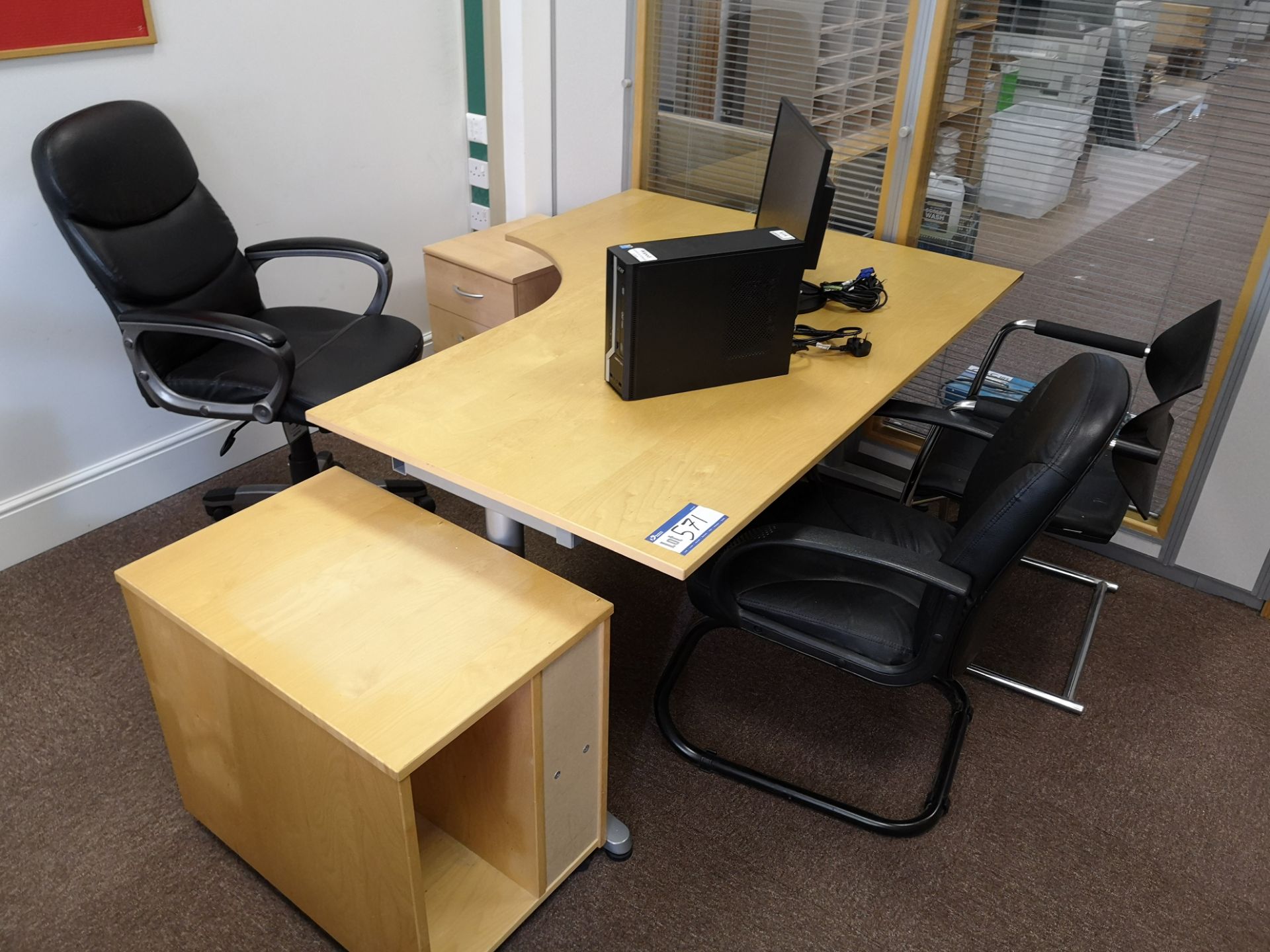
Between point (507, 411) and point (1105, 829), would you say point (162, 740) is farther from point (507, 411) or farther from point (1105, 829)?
point (1105, 829)

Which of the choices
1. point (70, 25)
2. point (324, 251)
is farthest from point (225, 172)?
point (70, 25)

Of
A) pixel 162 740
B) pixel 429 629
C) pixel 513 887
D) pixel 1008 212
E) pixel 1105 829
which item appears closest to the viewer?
pixel 429 629

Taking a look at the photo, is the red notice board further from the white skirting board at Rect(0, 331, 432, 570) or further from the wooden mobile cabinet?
the wooden mobile cabinet

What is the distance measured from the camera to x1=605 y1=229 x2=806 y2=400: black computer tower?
73.7 inches

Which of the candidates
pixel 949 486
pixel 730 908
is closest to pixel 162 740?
pixel 730 908

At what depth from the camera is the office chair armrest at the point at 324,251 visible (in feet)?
8.85

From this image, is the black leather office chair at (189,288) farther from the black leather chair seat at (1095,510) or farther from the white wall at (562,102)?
the black leather chair seat at (1095,510)

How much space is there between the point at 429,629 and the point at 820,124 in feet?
6.61

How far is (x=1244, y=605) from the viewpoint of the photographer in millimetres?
2723

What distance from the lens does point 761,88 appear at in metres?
3.00

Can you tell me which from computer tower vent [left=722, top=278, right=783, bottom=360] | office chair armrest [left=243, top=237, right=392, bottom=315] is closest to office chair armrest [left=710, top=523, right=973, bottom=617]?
computer tower vent [left=722, top=278, right=783, bottom=360]

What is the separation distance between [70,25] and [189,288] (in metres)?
0.64

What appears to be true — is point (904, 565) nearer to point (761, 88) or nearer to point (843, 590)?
point (843, 590)

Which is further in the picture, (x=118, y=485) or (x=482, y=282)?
(x=482, y=282)
